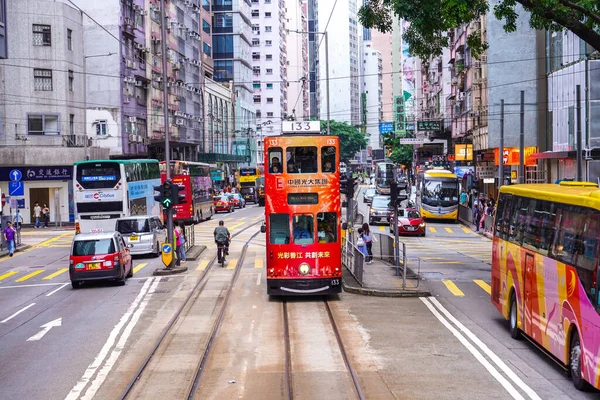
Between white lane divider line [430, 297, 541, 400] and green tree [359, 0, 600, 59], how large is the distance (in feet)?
23.9

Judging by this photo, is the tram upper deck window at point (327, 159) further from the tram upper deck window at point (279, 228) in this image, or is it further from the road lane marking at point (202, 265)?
the road lane marking at point (202, 265)

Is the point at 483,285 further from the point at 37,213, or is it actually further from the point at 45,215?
the point at 45,215

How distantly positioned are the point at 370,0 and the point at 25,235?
114 feet

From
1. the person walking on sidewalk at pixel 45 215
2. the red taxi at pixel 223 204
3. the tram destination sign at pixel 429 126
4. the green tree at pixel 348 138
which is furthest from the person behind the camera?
the green tree at pixel 348 138

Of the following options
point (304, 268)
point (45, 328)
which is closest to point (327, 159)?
point (304, 268)

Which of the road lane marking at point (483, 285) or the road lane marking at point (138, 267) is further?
the road lane marking at point (138, 267)

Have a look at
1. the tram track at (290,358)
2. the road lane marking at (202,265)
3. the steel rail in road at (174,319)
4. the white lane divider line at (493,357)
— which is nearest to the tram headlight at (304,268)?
the tram track at (290,358)

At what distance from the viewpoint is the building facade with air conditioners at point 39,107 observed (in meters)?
60.7

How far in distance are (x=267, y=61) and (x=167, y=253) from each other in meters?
134

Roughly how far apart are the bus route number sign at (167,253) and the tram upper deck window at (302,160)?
9.66m

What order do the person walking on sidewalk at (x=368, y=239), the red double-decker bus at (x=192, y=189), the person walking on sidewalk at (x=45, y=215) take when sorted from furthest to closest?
the person walking on sidewalk at (x=45, y=215) < the red double-decker bus at (x=192, y=189) < the person walking on sidewalk at (x=368, y=239)

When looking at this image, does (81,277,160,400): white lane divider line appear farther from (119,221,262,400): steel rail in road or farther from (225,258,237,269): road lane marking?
(225,258,237,269): road lane marking

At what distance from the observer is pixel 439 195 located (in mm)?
59406

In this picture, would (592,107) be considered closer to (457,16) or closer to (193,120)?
(457,16)
